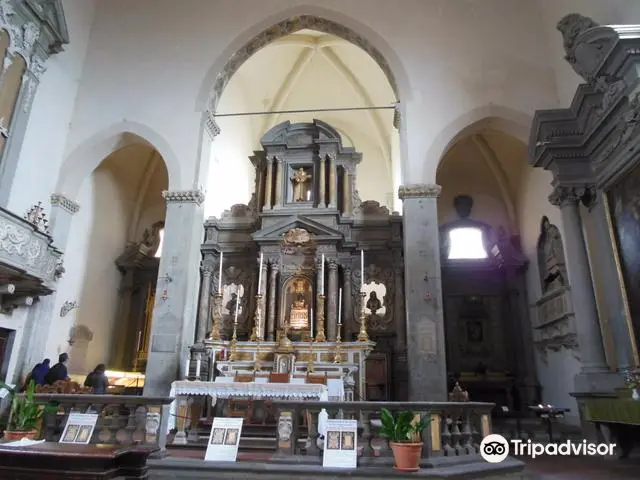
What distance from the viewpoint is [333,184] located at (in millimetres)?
12766

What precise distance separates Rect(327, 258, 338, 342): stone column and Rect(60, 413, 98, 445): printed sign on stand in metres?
6.16

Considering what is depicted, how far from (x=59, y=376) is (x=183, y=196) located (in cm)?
447

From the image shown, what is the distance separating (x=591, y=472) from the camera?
592 centimetres

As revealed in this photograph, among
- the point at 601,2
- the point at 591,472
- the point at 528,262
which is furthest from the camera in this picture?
the point at 528,262

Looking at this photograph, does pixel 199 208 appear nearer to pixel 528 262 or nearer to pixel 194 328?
pixel 194 328

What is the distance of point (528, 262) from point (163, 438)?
34.5 feet

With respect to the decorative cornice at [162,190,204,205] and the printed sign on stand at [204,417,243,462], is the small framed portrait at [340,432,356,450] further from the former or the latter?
the decorative cornice at [162,190,204,205]

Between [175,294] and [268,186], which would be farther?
[268,186]

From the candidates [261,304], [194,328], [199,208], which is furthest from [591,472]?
[199,208]

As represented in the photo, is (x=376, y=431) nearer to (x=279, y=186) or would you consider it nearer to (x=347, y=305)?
(x=347, y=305)

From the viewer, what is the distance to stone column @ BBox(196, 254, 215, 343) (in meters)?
11.5

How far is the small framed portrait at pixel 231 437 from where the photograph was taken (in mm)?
5594

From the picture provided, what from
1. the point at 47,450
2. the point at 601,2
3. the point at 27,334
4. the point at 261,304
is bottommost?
the point at 47,450

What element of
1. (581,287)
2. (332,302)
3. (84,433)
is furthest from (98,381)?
(581,287)
